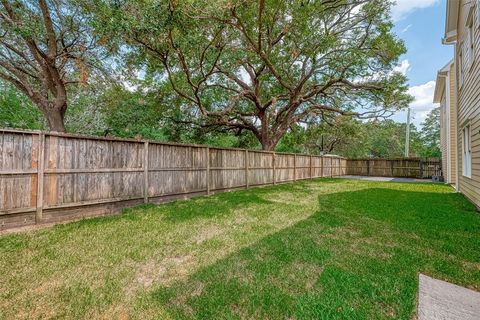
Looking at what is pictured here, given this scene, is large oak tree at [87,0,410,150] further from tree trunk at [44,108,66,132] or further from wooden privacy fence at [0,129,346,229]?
tree trunk at [44,108,66,132]

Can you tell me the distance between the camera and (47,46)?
6.57m

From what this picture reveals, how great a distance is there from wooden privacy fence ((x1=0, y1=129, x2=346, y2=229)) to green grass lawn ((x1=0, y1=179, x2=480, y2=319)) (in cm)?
44

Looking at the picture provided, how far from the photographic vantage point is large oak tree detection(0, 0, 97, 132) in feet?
18.4

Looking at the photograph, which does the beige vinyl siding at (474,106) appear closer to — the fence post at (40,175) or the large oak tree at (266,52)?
the large oak tree at (266,52)

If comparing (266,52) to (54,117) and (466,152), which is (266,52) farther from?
(54,117)

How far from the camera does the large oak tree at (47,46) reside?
5.61 meters

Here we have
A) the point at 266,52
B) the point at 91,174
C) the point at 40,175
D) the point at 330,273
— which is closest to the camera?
the point at 330,273

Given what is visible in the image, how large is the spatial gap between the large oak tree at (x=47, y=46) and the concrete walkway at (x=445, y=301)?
25.6 ft

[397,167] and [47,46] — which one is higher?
[47,46]

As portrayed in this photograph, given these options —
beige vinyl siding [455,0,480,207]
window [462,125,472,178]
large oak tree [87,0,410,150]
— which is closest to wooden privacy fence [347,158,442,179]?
large oak tree [87,0,410,150]

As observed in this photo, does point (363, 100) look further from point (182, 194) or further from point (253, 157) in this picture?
point (182, 194)

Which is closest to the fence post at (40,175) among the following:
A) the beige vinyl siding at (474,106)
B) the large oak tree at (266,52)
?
the large oak tree at (266,52)

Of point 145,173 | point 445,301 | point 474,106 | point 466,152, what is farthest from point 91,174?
point 466,152

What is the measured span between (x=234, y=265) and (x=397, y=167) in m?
19.2
